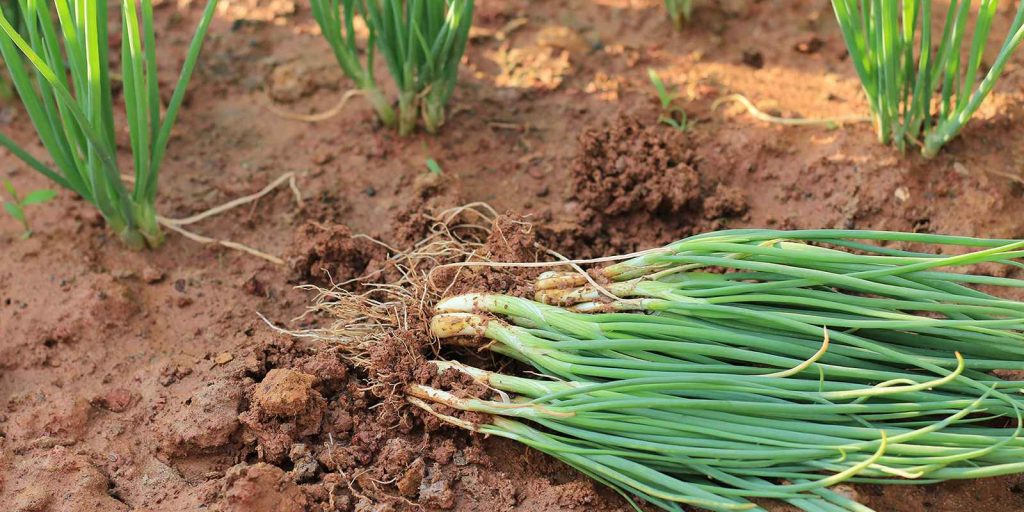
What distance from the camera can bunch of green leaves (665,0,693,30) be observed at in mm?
2557

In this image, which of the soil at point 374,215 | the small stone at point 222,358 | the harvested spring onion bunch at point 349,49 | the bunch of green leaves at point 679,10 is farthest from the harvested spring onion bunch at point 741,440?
the bunch of green leaves at point 679,10

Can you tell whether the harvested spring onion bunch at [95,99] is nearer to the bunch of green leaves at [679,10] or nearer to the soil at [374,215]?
the soil at [374,215]

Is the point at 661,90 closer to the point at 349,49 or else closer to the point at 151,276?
the point at 349,49

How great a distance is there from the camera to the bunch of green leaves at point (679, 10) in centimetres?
256

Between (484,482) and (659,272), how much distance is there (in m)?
0.53

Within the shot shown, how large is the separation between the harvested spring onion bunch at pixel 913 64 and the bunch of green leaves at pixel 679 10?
62cm

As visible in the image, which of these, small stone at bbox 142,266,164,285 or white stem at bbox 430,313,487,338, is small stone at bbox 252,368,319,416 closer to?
white stem at bbox 430,313,487,338

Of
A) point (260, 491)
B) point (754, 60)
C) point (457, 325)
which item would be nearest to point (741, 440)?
point (457, 325)

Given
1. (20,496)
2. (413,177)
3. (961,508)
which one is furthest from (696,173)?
(20,496)

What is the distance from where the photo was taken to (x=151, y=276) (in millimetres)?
2076

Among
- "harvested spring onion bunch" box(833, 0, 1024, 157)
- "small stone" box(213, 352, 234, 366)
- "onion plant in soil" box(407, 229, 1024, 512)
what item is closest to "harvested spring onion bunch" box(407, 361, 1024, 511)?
"onion plant in soil" box(407, 229, 1024, 512)

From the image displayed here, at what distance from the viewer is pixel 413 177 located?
7.52ft

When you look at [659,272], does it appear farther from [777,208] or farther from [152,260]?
[152,260]

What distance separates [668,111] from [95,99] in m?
1.40
